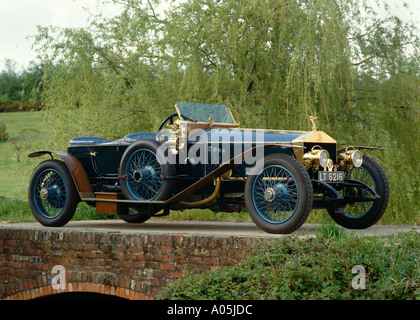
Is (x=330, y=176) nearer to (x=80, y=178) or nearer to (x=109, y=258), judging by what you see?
(x=109, y=258)

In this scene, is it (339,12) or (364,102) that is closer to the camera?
(339,12)

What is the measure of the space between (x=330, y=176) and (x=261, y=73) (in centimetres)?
467

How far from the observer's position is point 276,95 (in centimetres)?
1108

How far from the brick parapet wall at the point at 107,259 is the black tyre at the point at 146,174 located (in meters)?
0.86

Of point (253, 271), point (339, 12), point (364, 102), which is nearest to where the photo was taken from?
point (253, 271)

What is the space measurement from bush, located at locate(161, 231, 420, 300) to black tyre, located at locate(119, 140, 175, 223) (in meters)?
1.97

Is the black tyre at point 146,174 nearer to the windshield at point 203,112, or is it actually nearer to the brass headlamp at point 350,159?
the windshield at point 203,112

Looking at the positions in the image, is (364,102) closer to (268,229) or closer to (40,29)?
(268,229)

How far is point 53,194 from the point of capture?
8.90 metres

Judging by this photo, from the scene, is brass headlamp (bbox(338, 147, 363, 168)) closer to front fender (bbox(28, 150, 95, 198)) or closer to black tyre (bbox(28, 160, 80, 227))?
front fender (bbox(28, 150, 95, 198))

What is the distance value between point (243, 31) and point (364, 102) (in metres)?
2.84

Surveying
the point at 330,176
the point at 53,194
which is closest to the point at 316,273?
the point at 330,176

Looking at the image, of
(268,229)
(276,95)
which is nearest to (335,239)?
(268,229)

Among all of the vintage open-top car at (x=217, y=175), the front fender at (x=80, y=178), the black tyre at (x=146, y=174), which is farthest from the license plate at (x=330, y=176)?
the front fender at (x=80, y=178)
